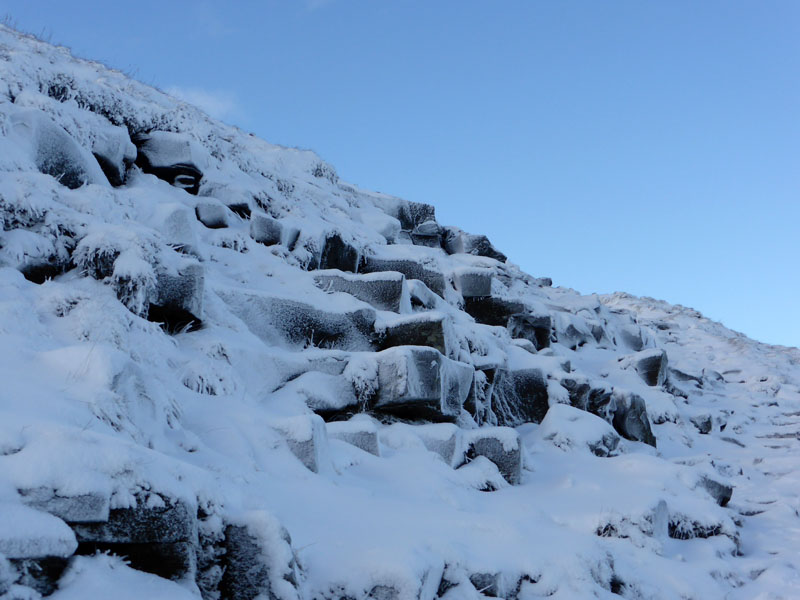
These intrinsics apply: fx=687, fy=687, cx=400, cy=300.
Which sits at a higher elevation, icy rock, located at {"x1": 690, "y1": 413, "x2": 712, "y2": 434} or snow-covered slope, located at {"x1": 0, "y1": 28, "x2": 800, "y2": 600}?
icy rock, located at {"x1": 690, "y1": 413, "x2": 712, "y2": 434}

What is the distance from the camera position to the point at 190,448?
4.93 m

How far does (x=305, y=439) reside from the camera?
5.70 metres

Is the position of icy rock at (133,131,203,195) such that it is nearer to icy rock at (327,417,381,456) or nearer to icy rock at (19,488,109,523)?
icy rock at (327,417,381,456)

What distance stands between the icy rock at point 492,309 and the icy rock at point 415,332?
4.09 meters

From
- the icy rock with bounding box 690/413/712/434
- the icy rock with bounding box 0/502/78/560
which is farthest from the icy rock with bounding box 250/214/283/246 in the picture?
the icy rock with bounding box 690/413/712/434

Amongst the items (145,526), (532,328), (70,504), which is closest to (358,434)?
(145,526)

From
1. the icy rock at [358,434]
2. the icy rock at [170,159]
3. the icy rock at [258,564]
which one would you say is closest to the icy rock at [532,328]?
the icy rock at [170,159]

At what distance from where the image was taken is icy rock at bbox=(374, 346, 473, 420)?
7.64m

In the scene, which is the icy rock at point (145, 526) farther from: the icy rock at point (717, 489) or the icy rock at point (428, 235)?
the icy rock at point (428, 235)

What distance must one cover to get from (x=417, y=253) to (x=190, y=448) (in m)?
7.73

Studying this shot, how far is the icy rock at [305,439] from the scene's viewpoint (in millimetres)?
5680

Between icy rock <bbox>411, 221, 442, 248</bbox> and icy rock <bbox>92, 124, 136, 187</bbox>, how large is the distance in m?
7.81

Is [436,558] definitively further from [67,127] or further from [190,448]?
[67,127]

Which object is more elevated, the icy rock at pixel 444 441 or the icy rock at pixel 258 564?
the icy rock at pixel 444 441
